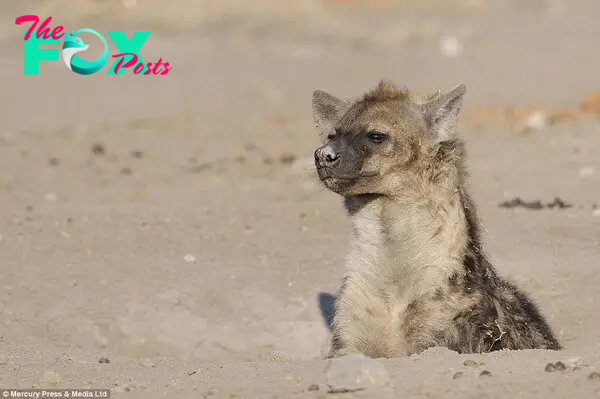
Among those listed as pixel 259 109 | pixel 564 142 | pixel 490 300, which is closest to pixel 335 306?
pixel 490 300

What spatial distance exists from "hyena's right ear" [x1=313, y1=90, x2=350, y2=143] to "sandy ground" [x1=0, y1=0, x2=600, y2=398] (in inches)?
12.4

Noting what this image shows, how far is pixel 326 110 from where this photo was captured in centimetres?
690

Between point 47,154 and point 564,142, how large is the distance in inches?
233

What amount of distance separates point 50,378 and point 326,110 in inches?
96.9

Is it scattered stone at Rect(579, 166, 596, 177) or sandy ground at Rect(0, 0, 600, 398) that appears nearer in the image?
sandy ground at Rect(0, 0, 600, 398)

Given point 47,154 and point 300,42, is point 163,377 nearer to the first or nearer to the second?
point 47,154

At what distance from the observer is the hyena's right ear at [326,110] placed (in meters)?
6.86

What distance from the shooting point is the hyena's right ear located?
22.5 feet

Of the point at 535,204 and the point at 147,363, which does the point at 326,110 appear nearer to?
the point at 147,363

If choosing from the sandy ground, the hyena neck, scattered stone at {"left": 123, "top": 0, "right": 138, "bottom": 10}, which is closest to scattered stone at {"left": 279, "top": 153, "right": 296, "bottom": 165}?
the sandy ground

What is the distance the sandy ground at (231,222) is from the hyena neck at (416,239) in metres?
0.62

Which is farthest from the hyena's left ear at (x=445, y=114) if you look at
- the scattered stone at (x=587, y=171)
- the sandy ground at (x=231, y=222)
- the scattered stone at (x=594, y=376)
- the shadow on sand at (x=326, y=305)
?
the scattered stone at (x=587, y=171)

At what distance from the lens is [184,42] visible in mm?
23672

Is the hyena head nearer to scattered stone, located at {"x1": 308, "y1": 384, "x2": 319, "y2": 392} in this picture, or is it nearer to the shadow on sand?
scattered stone, located at {"x1": 308, "y1": 384, "x2": 319, "y2": 392}
